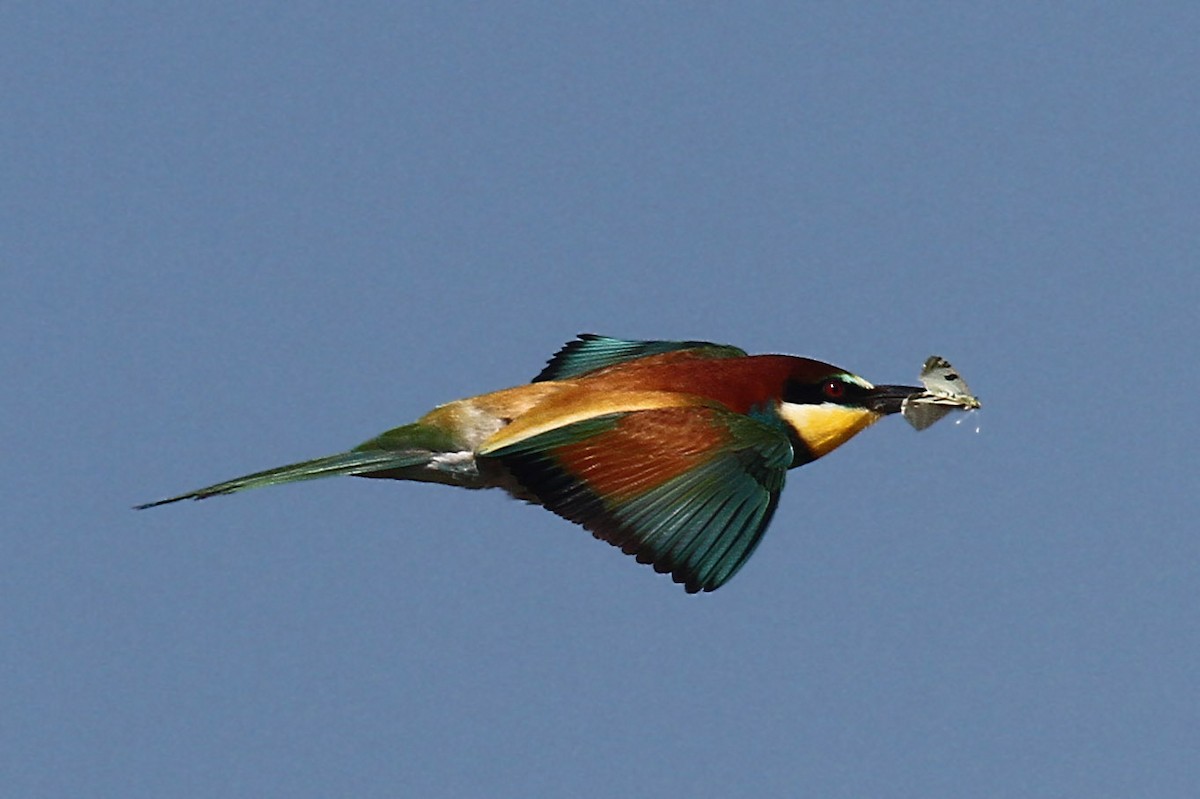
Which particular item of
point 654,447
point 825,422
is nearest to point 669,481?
point 654,447

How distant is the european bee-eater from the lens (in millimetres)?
8781

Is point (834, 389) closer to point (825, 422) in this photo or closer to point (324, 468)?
point (825, 422)

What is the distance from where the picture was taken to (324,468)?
9.38m

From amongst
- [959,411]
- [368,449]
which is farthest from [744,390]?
[368,449]

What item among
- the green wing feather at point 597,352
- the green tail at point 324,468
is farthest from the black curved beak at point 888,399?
the green tail at point 324,468

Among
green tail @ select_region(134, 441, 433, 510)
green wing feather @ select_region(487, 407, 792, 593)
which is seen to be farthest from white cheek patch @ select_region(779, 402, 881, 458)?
green tail @ select_region(134, 441, 433, 510)

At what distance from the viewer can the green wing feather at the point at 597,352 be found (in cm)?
1084

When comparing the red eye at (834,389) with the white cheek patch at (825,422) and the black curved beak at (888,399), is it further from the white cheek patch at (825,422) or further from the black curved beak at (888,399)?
the black curved beak at (888,399)

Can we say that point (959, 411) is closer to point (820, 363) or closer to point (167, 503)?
point (820, 363)

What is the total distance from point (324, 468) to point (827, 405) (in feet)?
7.83

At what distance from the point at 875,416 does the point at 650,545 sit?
73.0 inches

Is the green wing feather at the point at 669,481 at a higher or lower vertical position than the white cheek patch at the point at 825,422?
lower

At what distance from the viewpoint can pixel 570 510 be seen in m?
8.93

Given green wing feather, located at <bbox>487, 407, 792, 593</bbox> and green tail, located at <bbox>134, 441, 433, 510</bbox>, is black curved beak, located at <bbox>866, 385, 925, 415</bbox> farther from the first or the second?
green tail, located at <bbox>134, 441, 433, 510</bbox>
